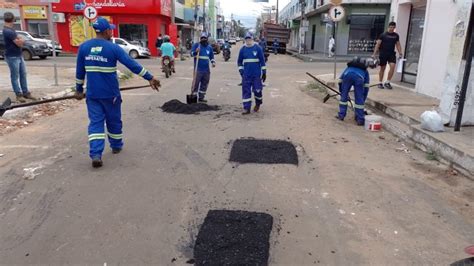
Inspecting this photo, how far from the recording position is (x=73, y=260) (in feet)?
11.0

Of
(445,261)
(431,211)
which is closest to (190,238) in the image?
(445,261)

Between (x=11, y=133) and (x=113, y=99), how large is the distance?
2.83 metres

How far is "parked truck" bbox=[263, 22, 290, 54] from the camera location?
140 ft

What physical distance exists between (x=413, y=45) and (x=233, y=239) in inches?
424

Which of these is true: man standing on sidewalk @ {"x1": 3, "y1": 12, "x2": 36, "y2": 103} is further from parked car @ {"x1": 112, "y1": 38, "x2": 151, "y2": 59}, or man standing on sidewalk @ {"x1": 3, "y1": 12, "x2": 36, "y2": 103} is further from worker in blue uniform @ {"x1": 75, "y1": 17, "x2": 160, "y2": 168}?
parked car @ {"x1": 112, "y1": 38, "x2": 151, "y2": 59}

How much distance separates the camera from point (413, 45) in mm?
12273

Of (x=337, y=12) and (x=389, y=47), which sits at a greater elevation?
(x=337, y=12)

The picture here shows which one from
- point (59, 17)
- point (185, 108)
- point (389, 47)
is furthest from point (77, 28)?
point (389, 47)

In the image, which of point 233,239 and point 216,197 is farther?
point 216,197

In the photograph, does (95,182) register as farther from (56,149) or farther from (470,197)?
(470,197)

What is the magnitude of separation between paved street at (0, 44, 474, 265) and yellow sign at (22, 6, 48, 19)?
32280mm

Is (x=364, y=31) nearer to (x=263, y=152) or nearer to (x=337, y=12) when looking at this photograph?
(x=337, y=12)

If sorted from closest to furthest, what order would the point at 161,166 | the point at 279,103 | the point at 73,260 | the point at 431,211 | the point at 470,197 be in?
the point at 73,260 < the point at 431,211 < the point at 470,197 < the point at 161,166 < the point at 279,103

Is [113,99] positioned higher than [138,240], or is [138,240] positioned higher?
[113,99]
